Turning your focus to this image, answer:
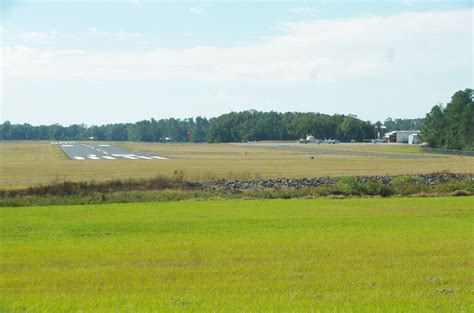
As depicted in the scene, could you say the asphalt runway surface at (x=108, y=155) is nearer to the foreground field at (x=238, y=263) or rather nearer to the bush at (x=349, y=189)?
the bush at (x=349, y=189)

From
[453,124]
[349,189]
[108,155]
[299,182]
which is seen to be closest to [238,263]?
[349,189]

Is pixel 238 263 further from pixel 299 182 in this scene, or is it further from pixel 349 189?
pixel 299 182

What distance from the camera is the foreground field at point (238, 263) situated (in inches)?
497

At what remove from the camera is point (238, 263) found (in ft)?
55.2

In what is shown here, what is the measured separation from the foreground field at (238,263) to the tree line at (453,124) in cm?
11055

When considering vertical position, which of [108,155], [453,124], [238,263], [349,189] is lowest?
[108,155]

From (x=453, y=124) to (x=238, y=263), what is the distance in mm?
131931

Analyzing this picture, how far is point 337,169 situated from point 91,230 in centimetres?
5757

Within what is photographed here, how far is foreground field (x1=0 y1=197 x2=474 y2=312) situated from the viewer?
12633mm

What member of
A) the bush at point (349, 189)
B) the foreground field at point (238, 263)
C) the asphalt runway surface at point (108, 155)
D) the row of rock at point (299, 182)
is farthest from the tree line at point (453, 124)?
the foreground field at point (238, 263)

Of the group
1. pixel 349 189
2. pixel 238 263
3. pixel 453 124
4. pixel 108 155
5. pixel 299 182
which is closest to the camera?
pixel 238 263

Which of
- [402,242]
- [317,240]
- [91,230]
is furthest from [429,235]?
[91,230]

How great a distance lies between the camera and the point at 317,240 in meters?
21.1

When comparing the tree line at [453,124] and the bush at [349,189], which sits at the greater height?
the tree line at [453,124]
